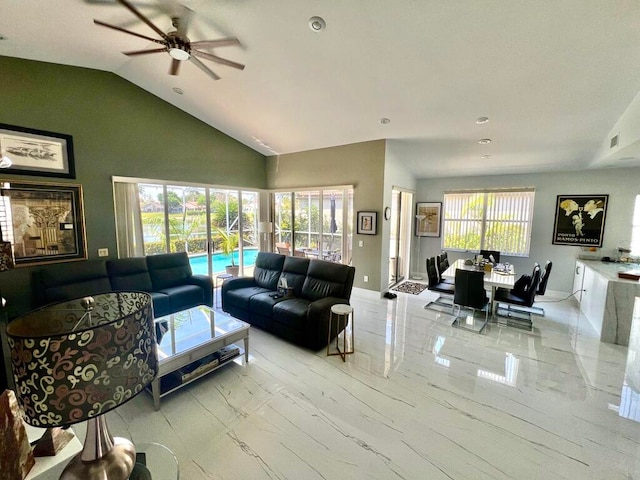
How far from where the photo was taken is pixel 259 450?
6.78 feet

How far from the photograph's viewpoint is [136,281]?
426 centimetres

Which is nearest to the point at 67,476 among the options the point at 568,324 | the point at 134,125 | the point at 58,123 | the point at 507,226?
the point at 58,123

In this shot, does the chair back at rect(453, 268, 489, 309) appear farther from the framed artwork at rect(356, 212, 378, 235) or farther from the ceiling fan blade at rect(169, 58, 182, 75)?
the ceiling fan blade at rect(169, 58, 182, 75)

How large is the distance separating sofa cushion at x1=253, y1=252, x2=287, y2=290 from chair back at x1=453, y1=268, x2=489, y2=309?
2.83 meters

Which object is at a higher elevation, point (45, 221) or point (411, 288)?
point (45, 221)

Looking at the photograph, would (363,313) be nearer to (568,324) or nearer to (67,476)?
(568,324)

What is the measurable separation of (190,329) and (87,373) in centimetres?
242

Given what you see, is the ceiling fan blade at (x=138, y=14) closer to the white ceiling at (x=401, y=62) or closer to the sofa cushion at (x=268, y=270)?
the white ceiling at (x=401, y=62)

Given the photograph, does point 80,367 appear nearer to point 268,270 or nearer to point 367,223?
point 268,270

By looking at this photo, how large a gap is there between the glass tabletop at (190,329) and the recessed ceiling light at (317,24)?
3.29 m

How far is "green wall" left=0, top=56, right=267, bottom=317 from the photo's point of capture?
360 cm

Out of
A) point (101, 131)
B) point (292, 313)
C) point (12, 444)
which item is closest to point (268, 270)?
point (292, 313)

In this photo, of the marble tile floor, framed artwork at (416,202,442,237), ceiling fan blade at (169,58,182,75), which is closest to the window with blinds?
framed artwork at (416,202,442,237)

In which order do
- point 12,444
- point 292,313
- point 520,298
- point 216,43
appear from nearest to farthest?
point 12,444
point 216,43
point 292,313
point 520,298
